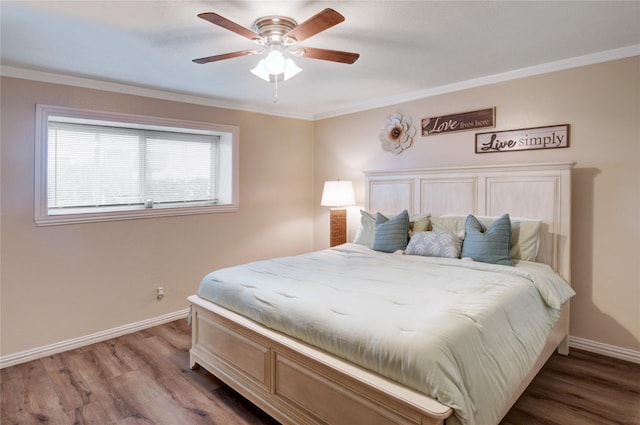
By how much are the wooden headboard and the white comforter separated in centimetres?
30

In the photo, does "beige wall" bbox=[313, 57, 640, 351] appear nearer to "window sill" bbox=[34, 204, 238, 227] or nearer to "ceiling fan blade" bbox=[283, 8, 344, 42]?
"ceiling fan blade" bbox=[283, 8, 344, 42]

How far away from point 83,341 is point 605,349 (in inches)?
172

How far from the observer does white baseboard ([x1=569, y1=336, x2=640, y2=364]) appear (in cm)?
278

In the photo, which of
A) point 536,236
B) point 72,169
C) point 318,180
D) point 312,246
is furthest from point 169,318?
point 536,236

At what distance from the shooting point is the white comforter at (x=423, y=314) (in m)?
1.54

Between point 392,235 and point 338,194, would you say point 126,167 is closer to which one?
point 338,194

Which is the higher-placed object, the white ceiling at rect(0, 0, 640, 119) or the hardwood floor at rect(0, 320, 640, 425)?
the white ceiling at rect(0, 0, 640, 119)

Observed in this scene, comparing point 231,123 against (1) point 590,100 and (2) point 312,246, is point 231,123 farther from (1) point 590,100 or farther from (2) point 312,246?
(1) point 590,100

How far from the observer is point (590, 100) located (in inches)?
114

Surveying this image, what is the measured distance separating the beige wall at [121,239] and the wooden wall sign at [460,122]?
71.0 inches

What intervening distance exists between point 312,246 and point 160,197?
2.15 meters

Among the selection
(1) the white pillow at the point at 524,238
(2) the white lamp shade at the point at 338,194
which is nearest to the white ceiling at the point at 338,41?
(2) the white lamp shade at the point at 338,194

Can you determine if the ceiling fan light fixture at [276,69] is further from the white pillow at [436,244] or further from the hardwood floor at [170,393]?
the hardwood floor at [170,393]

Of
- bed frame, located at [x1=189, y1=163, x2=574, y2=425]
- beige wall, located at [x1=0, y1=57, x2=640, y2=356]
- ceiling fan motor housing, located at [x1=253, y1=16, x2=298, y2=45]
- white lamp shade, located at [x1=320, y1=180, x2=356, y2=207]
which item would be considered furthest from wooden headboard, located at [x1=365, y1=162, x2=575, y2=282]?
ceiling fan motor housing, located at [x1=253, y1=16, x2=298, y2=45]
